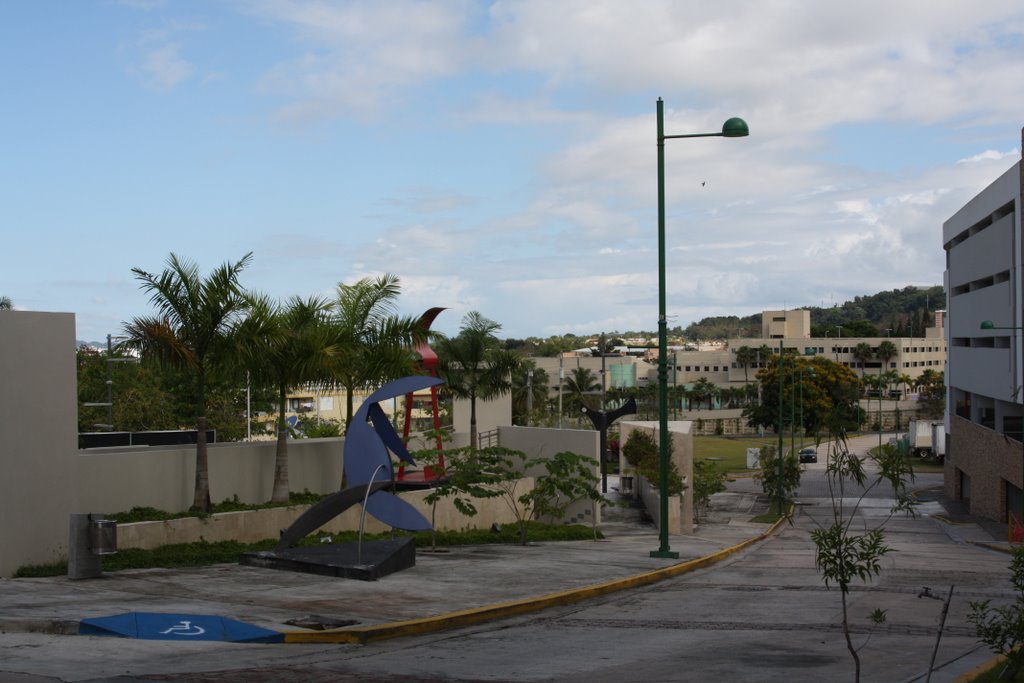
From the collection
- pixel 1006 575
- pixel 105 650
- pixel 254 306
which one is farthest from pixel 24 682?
pixel 1006 575

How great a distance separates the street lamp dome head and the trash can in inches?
493

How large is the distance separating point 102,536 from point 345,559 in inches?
151

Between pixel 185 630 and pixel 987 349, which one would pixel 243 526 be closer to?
pixel 185 630

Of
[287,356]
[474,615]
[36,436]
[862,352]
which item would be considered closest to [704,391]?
[862,352]

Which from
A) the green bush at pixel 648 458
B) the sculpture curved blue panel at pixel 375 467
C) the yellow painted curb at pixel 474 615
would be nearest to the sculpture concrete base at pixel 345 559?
the sculpture curved blue panel at pixel 375 467

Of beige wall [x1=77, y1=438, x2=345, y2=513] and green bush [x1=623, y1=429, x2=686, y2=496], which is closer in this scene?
beige wall [x1=77, y1=438, x2=345, y2=513]

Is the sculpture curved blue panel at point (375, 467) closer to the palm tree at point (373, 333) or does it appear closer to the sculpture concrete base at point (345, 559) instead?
the sculpture concrete base at point (345, 559)

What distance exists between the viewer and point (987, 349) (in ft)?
159

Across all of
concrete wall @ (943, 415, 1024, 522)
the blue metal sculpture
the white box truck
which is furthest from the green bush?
the white box truck

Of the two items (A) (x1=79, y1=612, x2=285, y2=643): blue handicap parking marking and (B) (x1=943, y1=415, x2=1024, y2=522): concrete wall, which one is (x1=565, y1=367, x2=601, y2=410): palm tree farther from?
(A) (x1=79, y1=612, x2=285, y2=643): blue handicap parking marking

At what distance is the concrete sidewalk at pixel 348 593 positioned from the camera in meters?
13.0

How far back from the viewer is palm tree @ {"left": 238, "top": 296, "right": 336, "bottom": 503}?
21953 mm

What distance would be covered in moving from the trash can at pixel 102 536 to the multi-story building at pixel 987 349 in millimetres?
32378

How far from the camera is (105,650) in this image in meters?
11.1
